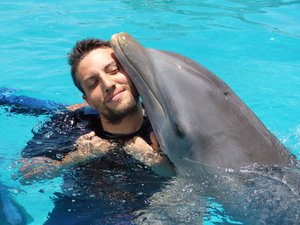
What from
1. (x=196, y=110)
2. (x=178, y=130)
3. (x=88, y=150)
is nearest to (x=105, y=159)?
(x=88, y=150)

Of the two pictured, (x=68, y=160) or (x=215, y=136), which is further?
(x=68, y=160)

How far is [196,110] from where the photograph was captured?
4.75m

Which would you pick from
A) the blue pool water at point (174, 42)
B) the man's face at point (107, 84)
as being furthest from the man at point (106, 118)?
the blue pool water at point (174, 42)

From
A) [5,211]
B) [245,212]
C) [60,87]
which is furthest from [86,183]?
[60,87]

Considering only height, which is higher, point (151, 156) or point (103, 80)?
point (103, 80)

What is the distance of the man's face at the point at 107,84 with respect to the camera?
512 cm

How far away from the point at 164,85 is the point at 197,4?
1053 cm

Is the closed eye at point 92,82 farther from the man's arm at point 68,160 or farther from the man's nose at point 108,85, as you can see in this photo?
the man's arm at point 68,160

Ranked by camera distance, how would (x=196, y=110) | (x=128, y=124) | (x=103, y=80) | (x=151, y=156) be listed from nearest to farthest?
1. (x=196, y=110)
2. (x=151, y=156)
3. (x=103, y=80)
4. (x=128, y=124)

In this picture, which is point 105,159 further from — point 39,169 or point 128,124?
point 39,169

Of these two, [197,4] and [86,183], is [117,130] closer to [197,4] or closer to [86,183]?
[86,183]

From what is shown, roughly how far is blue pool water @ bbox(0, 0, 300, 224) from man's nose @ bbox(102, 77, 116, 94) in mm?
1944

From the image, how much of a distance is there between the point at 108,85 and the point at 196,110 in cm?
91

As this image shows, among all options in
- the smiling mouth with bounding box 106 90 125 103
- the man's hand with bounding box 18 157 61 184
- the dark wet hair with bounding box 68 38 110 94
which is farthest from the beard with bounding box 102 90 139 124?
the man's hand with bounding box 18 157 61 184
